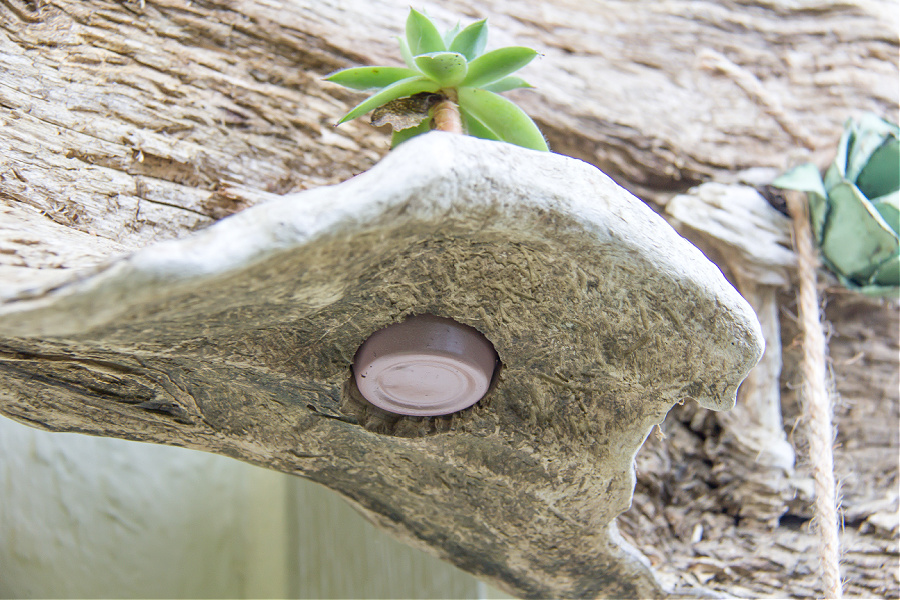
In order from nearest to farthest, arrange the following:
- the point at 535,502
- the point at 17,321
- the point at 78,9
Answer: the point at 17,321 < the point at 535,502 < the point at 78,9

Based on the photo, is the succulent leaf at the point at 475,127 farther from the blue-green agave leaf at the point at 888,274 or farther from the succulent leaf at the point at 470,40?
the blue-green agave leaf at the point at 888,274

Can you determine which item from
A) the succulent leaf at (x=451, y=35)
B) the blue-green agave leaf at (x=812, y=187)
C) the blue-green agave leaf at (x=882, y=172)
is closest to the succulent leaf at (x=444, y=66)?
the succulent leaf at (x=451, y=35)

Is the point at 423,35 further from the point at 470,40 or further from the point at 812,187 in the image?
the point at 812,187

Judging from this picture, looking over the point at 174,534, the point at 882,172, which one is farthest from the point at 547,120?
the point at 174,534

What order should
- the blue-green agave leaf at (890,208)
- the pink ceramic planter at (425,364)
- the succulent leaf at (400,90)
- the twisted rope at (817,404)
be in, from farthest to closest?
the blue-green agave leaf at (890,208) < the twisted rope at (817,404) < the succulent leaf at (400,90) < the pink ceramic planter at (425,364)

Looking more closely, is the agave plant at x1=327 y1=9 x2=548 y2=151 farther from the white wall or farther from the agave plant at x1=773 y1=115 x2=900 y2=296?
the white wall

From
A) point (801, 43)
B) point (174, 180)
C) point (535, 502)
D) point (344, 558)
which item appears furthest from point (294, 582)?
point (801, 43)

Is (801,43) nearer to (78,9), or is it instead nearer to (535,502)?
(535,502)
